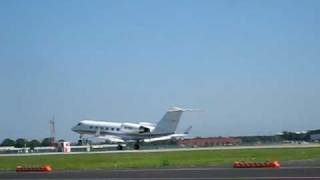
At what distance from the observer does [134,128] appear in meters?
101

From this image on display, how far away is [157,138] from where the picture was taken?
102625mm

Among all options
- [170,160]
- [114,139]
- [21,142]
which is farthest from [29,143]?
[170,160]

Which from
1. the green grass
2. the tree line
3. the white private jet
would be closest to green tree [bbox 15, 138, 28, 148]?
the tree line

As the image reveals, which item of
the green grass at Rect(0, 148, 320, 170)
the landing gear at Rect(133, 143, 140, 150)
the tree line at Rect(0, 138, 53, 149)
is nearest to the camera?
the green grass at Rect(0, 148, 320, 170)

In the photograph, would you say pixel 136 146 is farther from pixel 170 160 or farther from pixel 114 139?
pixel 170 160

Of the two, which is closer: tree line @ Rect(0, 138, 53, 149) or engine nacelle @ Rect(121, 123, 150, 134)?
engine nacelle @ Rect(121, 123, 150, 134)

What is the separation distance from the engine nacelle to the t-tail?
5.69 ft

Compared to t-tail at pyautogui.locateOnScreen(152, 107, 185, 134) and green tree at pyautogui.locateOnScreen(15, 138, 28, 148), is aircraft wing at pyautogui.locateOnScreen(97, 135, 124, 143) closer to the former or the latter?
t-tail at pyautogui.locateOnScreen(152, 107, 185, 134)

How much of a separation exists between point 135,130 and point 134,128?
413 millimetres

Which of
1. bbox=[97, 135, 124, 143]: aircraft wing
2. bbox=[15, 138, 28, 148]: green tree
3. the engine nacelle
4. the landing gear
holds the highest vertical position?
bbox=[15, 138, 28, 148]: green tree

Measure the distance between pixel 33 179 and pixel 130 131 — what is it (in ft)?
211

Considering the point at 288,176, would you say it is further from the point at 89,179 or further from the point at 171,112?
the point at 171,112

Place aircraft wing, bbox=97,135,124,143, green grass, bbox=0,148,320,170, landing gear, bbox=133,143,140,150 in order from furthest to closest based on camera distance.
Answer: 1. aircraft wing, bbox=97,135,124,143
2. landing gear, bbox=133,143,140,150
3. green grass, bbox=0,148,320,170

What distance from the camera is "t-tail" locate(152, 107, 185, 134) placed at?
102000 mm
